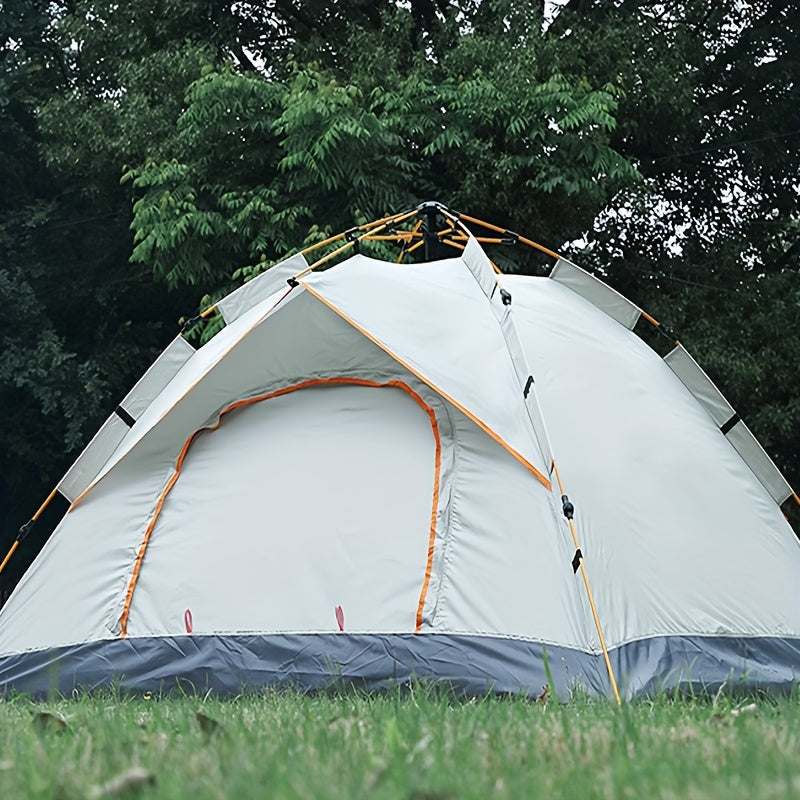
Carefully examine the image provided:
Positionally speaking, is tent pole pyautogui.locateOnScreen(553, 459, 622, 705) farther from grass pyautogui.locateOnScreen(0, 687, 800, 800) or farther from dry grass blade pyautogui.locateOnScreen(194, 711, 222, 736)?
dry grass blade pyautogui.locateOnScreen(194, 711, 222, 736)

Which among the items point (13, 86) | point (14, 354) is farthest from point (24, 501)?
point (13, 86)

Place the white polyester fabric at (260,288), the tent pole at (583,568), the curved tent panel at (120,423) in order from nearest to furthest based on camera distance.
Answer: the tent pole at (583,568) < the curved tent panel at (120,423) < the white polyester fabric at (260,288)

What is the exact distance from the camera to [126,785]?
5.13ft

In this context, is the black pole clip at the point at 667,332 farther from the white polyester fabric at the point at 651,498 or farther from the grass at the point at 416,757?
the grass at the point at 416,757

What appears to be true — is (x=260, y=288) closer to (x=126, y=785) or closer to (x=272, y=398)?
(x=272, y=398)

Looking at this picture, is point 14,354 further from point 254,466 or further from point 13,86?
point 254,466

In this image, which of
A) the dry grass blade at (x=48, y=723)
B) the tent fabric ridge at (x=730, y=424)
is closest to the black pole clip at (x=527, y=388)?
the tent fabric ridge at (x=730, y=424)

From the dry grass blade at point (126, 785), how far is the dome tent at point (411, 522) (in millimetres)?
2715

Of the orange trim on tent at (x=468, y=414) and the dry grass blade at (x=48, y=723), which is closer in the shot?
the dry grass blade at (x=48, y=723)

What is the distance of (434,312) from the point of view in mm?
5379

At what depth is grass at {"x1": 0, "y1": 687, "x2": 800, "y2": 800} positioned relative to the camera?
1542 mm

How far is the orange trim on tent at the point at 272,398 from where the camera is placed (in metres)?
4.73

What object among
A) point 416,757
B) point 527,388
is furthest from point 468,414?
point 416,757

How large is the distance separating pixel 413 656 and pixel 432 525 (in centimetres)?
55
